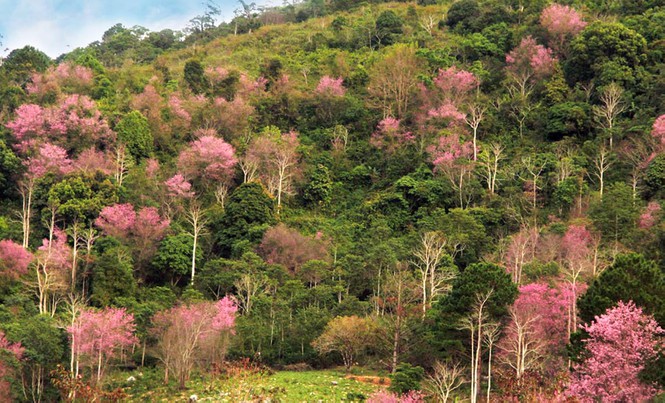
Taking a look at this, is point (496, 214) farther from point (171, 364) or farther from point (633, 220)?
A: point (171, 364)

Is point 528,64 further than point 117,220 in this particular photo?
Yes

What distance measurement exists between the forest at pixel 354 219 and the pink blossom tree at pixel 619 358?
2.9 inches

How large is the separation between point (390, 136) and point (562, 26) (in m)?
18.4

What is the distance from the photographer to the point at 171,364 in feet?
120

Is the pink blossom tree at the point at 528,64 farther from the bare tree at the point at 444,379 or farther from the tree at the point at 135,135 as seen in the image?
the bare tree at the point at 444,379

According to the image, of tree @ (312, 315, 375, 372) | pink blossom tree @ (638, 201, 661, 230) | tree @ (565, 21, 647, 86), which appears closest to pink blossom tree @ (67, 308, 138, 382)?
tree @ (312, 315, 375, 372)

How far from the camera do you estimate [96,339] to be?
3666 centimetres

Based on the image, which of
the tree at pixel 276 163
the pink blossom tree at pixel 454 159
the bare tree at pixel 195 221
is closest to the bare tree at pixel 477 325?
the pink blossom tree at pixel 454 159

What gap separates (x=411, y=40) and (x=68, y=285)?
1792 inches

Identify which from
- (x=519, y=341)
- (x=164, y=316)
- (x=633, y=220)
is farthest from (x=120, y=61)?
(x=519, y=341)

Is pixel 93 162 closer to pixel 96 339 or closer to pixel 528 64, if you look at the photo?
pixel 96 339

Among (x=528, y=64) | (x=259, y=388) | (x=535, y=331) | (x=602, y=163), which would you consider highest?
(x=528, y=64)

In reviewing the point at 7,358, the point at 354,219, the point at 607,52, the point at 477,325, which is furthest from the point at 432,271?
the point at 607,52

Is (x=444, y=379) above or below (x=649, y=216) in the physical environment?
below
